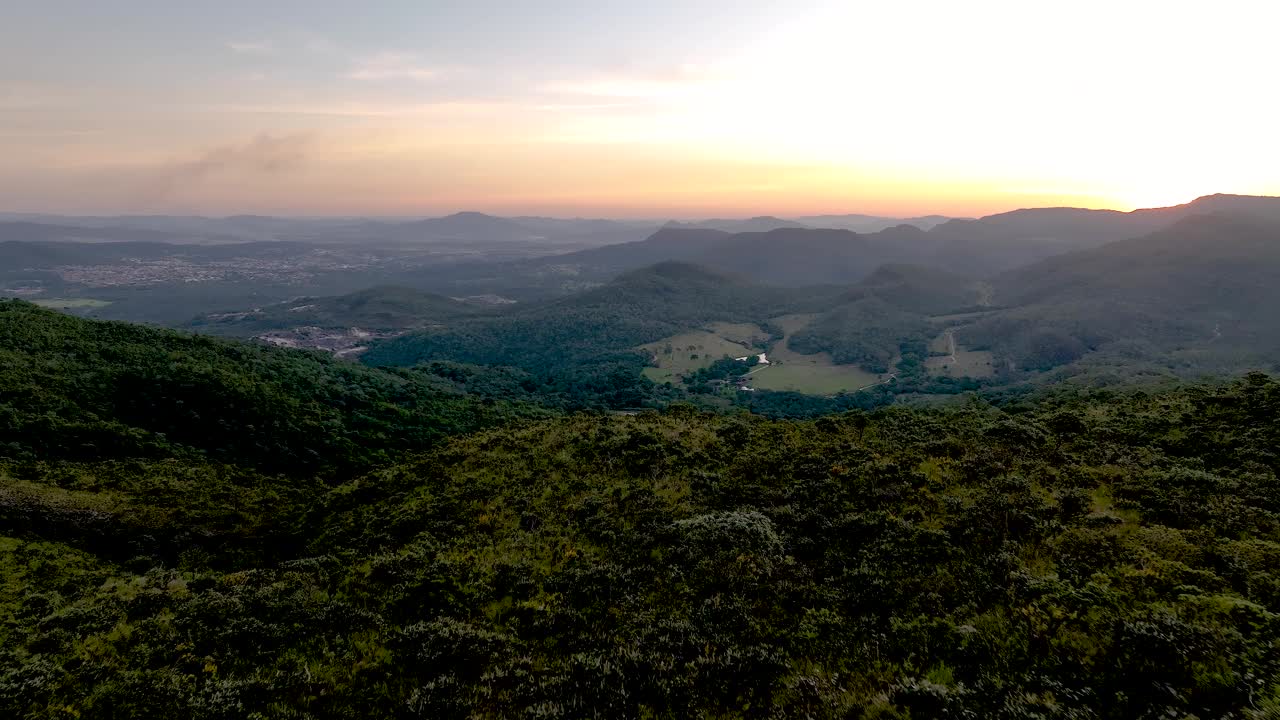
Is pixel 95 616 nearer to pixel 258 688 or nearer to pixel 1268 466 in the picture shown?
pixel 258 688

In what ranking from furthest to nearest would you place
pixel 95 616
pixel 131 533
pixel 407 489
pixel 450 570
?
1. pixel 407 489
2. pixel 131 533
3. pixel 450 570
4. pixel 95 616

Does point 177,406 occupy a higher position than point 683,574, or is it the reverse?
point 683,574

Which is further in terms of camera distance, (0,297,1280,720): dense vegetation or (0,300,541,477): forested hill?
(0,300,541,477): forested hill

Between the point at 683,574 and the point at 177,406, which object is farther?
the point at 177,406

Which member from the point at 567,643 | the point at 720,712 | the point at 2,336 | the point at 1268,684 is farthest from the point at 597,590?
the point at 2,336
